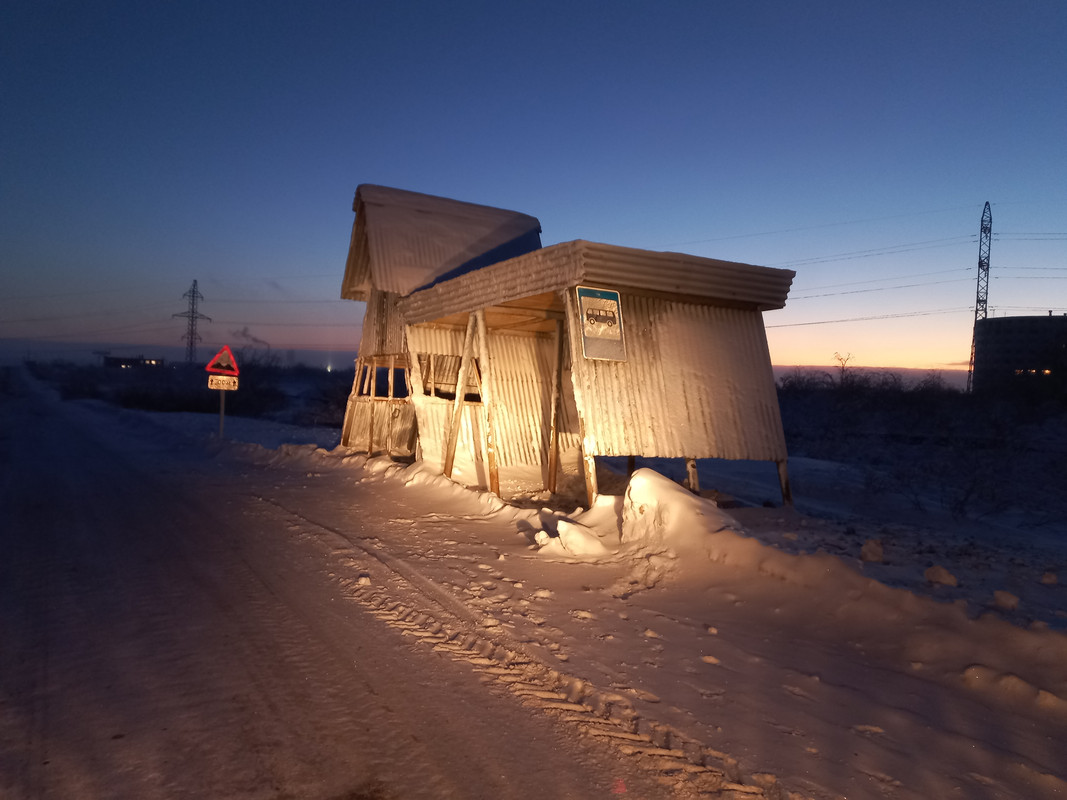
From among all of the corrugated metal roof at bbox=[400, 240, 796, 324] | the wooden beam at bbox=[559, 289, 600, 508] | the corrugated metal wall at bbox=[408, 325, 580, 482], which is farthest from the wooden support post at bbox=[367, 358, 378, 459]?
the wooden beam at bbox=[559, 289, 600, 508]

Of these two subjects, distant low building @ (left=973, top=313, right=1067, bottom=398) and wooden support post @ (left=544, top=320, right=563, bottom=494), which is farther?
distant low building @ (left=973, top=313, right=1067, bottom=398)

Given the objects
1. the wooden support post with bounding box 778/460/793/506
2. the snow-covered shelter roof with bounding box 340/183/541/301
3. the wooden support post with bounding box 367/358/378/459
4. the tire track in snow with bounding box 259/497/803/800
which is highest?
the snow-covered shelter roof with bounding box 340/183/541/301

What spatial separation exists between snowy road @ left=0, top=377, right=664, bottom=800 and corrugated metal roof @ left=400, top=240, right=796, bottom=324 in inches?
184

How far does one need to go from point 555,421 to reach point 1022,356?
1560 inches

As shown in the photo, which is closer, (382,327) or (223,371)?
(382,327)

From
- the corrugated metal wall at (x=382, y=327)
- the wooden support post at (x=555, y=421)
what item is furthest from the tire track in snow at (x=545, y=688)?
the corrugated metal wall at (x=382, y=327)

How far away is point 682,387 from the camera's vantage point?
9945 millimetres

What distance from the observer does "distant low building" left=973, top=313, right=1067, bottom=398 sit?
29453 millimetres

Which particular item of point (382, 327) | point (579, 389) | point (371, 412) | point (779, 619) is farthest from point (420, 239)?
point (779, 619)

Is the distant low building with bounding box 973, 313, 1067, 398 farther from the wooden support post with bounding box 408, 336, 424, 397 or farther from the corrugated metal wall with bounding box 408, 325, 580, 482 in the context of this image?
the wooden support post with bounding box 408, 336, 424, 397

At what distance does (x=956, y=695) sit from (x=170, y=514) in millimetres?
9445

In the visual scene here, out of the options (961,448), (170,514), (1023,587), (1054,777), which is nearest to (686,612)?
(1054,777)

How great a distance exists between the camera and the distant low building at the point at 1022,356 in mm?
29453

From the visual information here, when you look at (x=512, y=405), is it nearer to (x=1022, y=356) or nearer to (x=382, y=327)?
(x=382, y=327)
